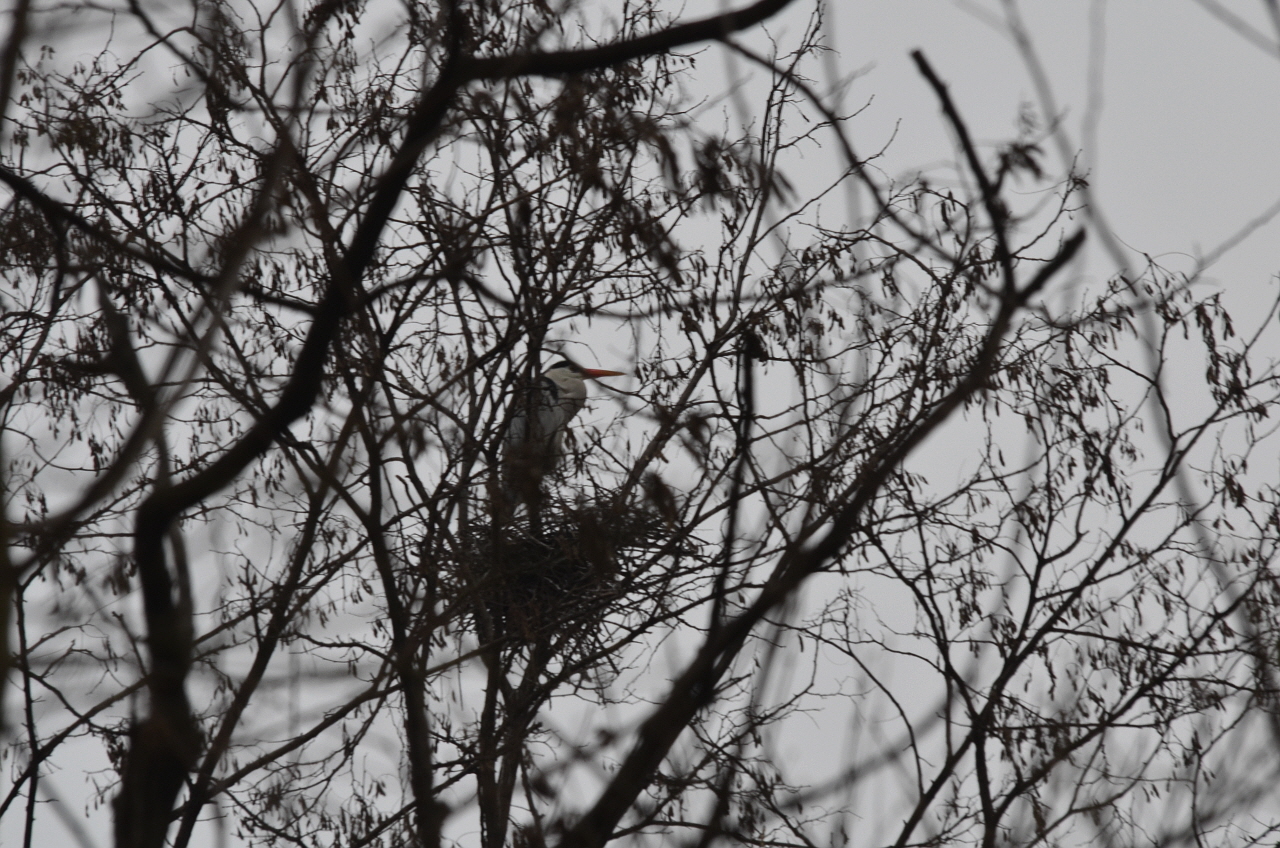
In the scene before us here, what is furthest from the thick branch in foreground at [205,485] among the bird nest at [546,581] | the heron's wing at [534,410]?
the bird nest at [546,581]

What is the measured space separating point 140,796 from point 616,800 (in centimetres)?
86

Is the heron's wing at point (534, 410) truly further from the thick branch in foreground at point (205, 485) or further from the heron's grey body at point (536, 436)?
the thick branch in foreground at point (205, 485)

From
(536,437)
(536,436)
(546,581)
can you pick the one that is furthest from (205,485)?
(546,581)

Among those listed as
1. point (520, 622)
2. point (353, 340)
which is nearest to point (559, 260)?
point (353, 340)

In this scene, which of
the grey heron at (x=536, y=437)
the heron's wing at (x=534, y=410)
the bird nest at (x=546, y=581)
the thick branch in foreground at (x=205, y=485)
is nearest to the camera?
the thick branch in foreground at (x=205, y=485)

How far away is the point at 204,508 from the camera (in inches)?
202

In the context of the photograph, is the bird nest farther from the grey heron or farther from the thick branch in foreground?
the thick branch in foreground

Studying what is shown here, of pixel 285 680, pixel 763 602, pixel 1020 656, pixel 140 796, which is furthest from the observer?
pixel 1020 656

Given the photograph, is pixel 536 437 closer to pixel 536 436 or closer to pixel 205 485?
→ pixel 536 436

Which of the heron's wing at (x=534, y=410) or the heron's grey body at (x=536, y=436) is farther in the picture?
the heron's wing at (x=534, y=410)

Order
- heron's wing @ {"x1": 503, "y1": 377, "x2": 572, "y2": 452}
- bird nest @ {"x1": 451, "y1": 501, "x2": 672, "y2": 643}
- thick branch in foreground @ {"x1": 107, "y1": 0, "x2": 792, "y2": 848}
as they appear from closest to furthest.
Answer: thick branch in foreground @ {"x1": 107, "y1": 0, "x2": 792, "y2": 848}
heron's wing @ {"x1": 503, "y1": 377, "x2": 572, "y2": 452}
bird nest @ {"x1": 451, "y1": 501, "x2": 672, "y2": 643}

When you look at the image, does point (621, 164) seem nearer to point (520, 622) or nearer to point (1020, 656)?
point (520, 622)

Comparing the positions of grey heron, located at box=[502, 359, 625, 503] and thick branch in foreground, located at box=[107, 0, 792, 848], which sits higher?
grey heron, located at box=[502, 359, 625, 503]

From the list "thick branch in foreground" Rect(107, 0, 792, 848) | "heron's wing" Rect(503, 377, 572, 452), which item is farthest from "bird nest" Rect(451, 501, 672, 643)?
"thick branch in foreground" Rect(107, 0, 792, 848)
